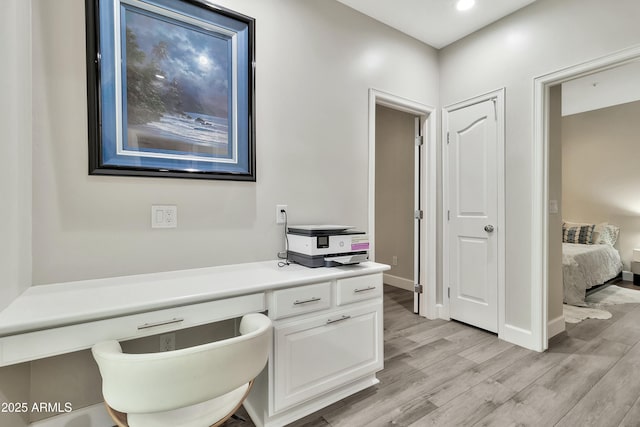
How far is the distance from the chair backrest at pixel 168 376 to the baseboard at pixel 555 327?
108 inches

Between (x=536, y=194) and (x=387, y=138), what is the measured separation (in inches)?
87.5

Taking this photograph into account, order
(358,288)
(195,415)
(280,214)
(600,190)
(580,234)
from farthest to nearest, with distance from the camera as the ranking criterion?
(600,190) < (580,234) < (280,214) < (358,288) < (195,415)

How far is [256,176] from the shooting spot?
6.30ft

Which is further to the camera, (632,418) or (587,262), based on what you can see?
(587,262)

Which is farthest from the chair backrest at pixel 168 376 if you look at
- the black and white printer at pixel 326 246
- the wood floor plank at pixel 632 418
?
the wood floor plank at pixel 632 418

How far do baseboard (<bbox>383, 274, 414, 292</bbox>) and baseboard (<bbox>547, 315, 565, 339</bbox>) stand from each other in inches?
62.2

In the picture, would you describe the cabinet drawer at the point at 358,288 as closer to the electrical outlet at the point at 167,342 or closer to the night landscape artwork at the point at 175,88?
the electrical outlet at the point at 167,342

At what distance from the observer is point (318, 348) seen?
162 cm

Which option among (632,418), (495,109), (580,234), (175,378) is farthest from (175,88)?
(580,234)

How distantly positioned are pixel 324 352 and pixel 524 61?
8.94 ft

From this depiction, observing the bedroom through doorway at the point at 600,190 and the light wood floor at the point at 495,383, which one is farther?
the bedroom through doorway at the point at 600,190

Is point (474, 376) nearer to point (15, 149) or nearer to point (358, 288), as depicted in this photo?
point (358, 288)

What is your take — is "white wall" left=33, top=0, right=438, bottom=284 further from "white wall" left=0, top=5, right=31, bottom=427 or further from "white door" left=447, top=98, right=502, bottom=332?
"white door" left=447, top=98, right=502, bottom=332

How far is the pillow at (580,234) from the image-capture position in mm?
4566
